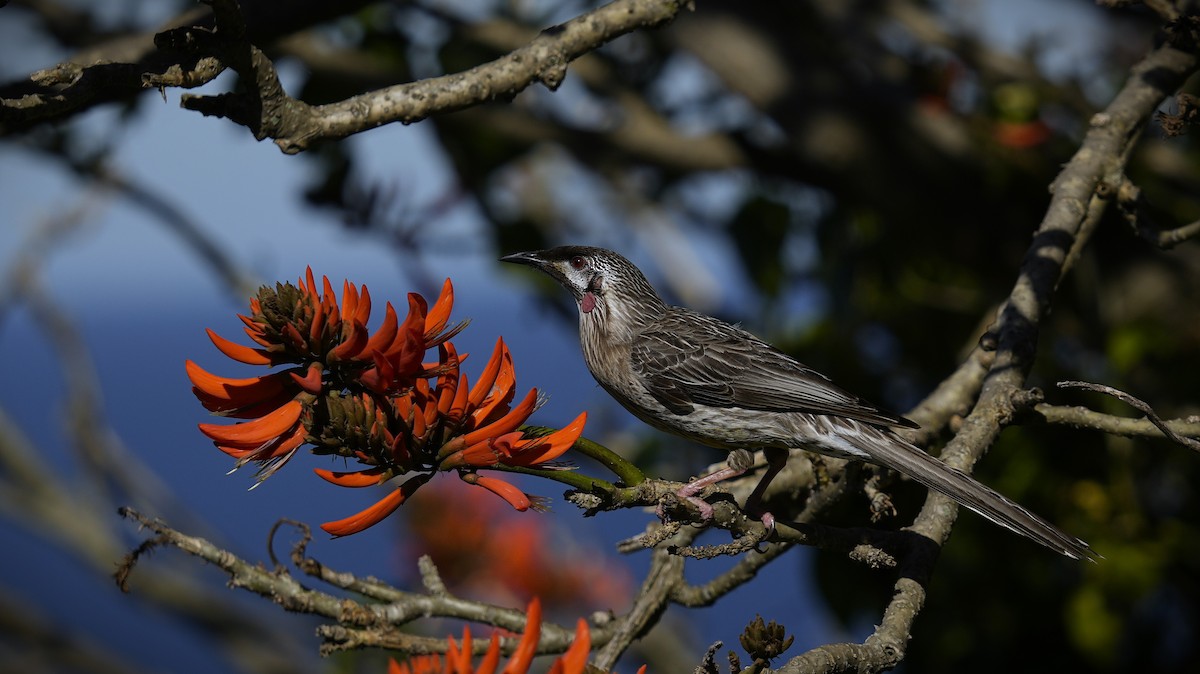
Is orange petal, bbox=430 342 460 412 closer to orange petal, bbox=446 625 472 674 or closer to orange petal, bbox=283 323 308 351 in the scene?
orange petal, bbox=283 323 308 351

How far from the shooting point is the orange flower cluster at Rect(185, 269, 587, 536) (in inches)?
70.3

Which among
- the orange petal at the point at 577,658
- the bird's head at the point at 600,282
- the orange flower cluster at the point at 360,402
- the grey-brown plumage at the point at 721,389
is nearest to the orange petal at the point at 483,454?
the orange flower cluster at the point at 360,402

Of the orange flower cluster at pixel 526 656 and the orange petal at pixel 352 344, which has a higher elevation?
the orange petal at pixel 352 344

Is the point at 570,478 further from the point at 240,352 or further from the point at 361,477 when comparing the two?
the point at 240,352

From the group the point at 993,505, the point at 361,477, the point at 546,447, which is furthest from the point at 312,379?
the point at 993,505

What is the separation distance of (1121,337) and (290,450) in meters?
3.63

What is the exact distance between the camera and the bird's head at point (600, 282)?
3.65 metres

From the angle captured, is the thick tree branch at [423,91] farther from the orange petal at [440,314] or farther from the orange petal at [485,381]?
the orange petal at [485,381]

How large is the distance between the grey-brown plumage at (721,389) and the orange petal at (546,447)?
1.51ft

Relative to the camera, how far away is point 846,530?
2209 millimetres

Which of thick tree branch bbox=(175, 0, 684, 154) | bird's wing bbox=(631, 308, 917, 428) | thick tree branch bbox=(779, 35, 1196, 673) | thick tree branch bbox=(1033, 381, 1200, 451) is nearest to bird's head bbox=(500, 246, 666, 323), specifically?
bird's wing bbox=(631, 308, 917, 428)

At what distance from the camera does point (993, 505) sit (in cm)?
235

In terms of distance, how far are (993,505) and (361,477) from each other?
1.37 meters

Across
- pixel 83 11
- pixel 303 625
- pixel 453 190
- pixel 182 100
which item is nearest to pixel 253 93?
pixel 182 100
